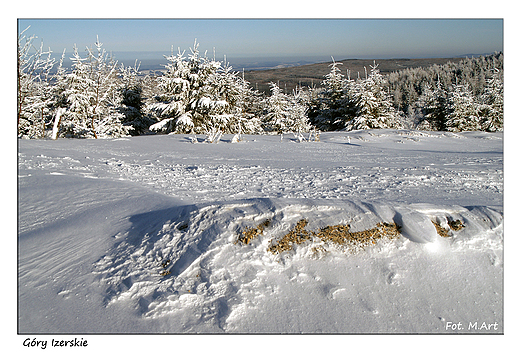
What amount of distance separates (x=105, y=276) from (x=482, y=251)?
3295 millimetres

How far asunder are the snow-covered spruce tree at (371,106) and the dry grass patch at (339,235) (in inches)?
801

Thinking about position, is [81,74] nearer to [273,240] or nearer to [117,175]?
[117,175]

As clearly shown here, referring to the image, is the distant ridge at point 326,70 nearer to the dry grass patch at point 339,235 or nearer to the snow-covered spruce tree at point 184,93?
the snow-covered spruce tree at point 184,93

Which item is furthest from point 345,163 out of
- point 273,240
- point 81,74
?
point 81,74

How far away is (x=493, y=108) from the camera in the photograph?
25.3 meters

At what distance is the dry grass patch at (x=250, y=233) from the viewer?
104 inches

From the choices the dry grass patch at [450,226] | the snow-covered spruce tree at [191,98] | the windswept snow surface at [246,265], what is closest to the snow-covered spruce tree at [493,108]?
the snow-covered spruce tree at [191,98]

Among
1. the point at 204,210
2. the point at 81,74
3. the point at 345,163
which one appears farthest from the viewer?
the point at 81,74

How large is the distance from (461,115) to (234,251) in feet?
92.0

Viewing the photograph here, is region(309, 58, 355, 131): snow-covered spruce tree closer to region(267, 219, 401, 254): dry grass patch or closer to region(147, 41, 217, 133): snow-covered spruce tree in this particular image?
region(147, 41, 217, 133): snow-covered spruce tree

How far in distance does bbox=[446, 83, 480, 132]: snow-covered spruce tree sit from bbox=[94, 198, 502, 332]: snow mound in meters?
25.7

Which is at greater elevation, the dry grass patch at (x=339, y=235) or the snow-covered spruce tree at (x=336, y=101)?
the snow-covered spruce tree at (x=336, y=101)

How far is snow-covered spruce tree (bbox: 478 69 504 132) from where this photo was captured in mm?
24828
